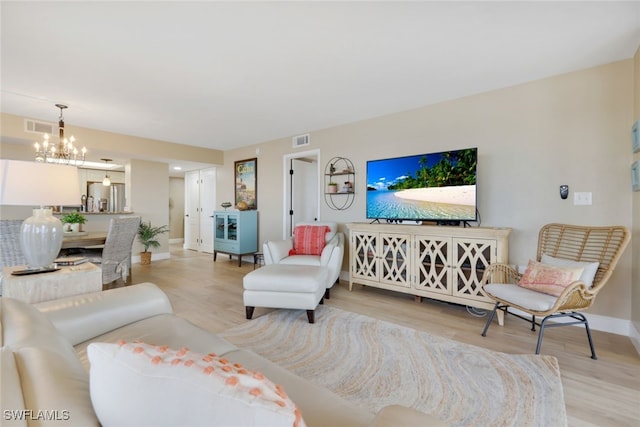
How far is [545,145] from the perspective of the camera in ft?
8.86

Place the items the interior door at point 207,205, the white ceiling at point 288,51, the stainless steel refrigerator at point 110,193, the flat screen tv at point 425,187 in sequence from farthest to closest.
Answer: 1. the stainless steel refrigerator at point 110,193
2. the interior door at point 207,205
3. the flat screen tv at point 425,187
4. the white ceiling at point 288,51

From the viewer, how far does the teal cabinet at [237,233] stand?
518cm

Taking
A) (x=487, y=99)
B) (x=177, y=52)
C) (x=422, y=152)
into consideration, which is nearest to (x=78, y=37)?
(x=177, y=52)

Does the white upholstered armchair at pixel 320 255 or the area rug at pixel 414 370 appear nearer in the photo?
the area rug at pixel 414 370

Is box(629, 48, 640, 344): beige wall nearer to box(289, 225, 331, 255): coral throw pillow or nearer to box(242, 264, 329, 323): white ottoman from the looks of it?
box(242, 264, 329, 323): white ottoman

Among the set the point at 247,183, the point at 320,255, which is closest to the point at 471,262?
the point at 320,255

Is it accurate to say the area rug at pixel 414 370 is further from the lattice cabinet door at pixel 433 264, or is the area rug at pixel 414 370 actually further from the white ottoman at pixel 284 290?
the lattice cabinet door at pixel 433 264

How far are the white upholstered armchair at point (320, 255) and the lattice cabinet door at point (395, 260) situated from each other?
516 mm

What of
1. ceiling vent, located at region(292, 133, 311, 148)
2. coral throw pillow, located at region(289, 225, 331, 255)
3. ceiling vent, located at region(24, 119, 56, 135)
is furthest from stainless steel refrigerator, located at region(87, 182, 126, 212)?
coral throw pillow, located at region(289, 225, 331, 255)

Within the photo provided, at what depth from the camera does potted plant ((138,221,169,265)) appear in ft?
17.4

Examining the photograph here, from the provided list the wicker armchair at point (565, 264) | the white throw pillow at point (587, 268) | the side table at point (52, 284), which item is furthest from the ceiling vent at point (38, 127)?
the white throw pillow at point (587, 268)

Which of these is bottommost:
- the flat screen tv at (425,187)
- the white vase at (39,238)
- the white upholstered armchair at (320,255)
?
the white upholstered armchair at (320,255)

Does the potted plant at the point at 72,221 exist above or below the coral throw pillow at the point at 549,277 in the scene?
above

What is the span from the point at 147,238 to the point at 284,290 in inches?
160
